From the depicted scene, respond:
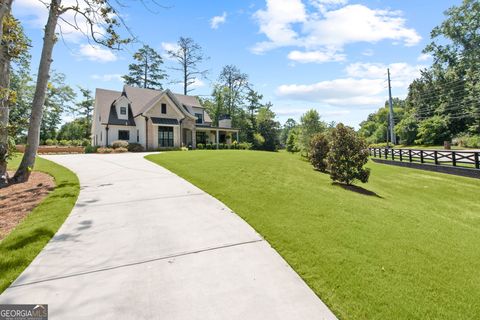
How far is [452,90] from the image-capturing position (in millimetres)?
42969

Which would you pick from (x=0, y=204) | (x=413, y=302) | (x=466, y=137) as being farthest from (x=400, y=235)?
(x=466, y=137)

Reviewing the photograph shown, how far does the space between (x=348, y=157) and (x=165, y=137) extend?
2265 cm

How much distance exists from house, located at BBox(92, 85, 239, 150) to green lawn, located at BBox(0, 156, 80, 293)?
21.2 meters

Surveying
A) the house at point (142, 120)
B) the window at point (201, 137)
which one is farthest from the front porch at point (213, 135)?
the house at point (142, 120)

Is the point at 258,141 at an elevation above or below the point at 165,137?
above

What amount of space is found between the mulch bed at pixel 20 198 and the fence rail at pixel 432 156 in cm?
1911

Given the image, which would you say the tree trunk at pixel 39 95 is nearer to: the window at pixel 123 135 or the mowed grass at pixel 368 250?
the mowed grass at pixel 368 250

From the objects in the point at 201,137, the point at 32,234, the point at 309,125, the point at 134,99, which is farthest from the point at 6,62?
the point at 201,137

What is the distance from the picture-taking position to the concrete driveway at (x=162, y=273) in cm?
264

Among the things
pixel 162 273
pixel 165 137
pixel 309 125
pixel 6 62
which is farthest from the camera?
pixel 165 137

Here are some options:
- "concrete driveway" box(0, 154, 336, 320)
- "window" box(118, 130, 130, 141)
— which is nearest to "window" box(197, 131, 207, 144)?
"window" box(118, 130, 130, 141)

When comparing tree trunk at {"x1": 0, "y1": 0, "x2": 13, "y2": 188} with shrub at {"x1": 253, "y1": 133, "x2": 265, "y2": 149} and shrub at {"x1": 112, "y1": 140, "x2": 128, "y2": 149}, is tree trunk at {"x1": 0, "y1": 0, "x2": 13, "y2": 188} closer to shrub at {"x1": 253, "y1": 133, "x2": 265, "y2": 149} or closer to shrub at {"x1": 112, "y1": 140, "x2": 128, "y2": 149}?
shrub at {"x1": 112, "y1": 140, "x2": 128, "y2": 149}

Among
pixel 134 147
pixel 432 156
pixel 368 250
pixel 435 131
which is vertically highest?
pixel 435 131

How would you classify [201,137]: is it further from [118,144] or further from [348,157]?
[348,157]
